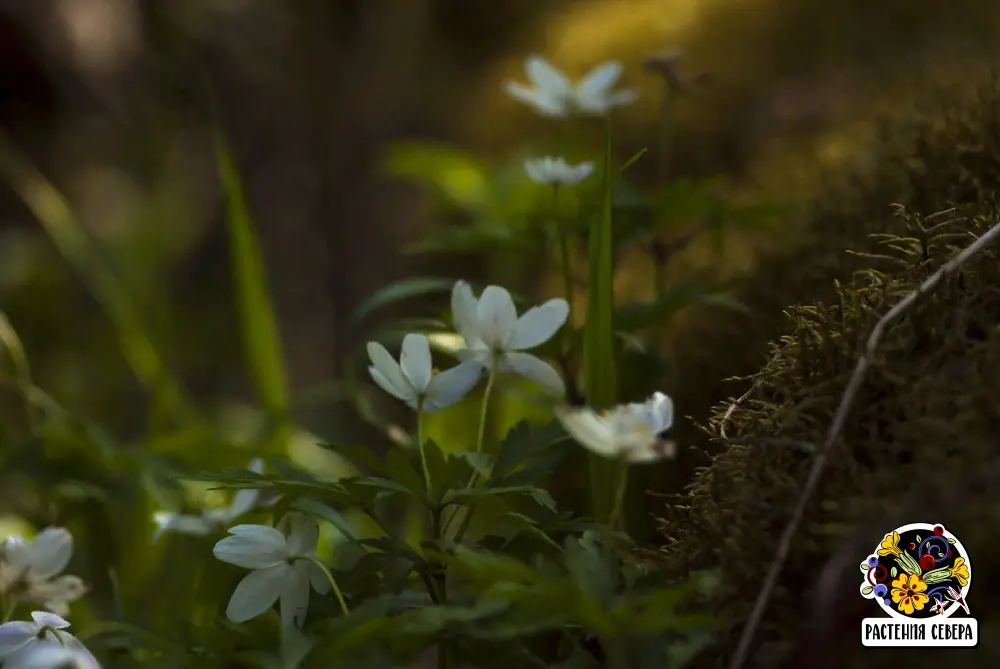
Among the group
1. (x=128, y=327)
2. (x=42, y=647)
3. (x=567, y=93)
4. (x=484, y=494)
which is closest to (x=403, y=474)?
(x=484, y=494)

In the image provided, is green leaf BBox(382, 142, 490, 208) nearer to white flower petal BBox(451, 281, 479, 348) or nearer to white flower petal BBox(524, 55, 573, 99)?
white flower petal BBox(524, 55, 573, 99)

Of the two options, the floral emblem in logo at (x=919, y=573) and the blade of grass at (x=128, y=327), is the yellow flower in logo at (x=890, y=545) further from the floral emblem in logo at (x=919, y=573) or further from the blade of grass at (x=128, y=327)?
the blade of grass at (x=128, y=327)

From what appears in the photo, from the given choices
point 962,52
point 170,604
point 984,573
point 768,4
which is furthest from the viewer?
point 768,4

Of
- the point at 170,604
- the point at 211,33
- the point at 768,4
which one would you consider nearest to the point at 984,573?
the point at 170,604

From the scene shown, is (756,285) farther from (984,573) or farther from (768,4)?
(768,4)

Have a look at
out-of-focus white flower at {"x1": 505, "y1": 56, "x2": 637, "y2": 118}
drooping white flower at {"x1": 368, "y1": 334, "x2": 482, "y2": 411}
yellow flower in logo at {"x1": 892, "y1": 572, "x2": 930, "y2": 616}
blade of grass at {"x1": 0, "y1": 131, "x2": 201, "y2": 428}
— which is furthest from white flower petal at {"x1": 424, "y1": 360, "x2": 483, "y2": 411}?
blade of grass at {"x1": 0, "y1": 131, "x2": 201, "y2": 428}

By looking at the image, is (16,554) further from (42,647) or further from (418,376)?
(418,376)

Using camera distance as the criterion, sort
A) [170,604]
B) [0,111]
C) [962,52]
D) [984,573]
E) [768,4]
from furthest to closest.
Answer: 1. [0,111]
2. [768,4]
3. [962,52]
4. [170,604]
5. [984,573]
